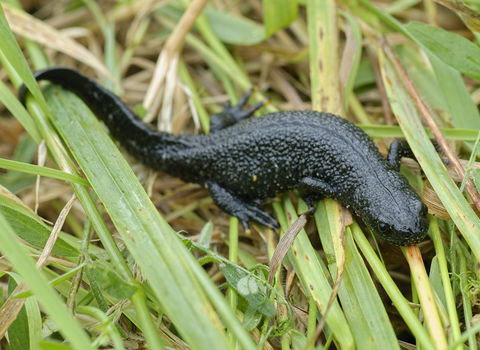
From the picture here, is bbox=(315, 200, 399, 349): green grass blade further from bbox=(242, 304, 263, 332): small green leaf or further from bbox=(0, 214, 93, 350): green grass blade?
bbox=(0, 214, 93, 350): green grass blade

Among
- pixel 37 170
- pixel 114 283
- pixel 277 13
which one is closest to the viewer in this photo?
pixel 114 283

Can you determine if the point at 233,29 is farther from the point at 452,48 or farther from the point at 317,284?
the point at 317,284

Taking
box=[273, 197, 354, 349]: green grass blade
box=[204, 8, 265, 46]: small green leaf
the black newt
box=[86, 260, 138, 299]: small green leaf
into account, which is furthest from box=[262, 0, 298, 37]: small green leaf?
box=[86, 260, 138, 299]: small green leaf

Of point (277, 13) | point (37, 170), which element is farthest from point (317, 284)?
point (277, 13)

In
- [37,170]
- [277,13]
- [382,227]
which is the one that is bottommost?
[382,227]

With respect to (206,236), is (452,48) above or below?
above

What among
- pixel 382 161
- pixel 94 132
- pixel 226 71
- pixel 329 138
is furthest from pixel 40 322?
pixel 226 71

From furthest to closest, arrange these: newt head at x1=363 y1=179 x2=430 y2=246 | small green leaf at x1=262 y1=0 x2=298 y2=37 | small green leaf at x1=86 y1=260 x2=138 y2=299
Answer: small green leaf at x1=262 y1=0 x2=298 y2=37, newt head at x1=363 y1=179 x2=430 y2=246, small green leaf at x1=86 y1=260 x2=138 y2=299

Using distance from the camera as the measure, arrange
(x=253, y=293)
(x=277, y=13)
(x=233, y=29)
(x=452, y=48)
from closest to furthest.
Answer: (x=253, y=293)
(x=452, y=48)
(x=277, y=13)
(x=233, y=29)
